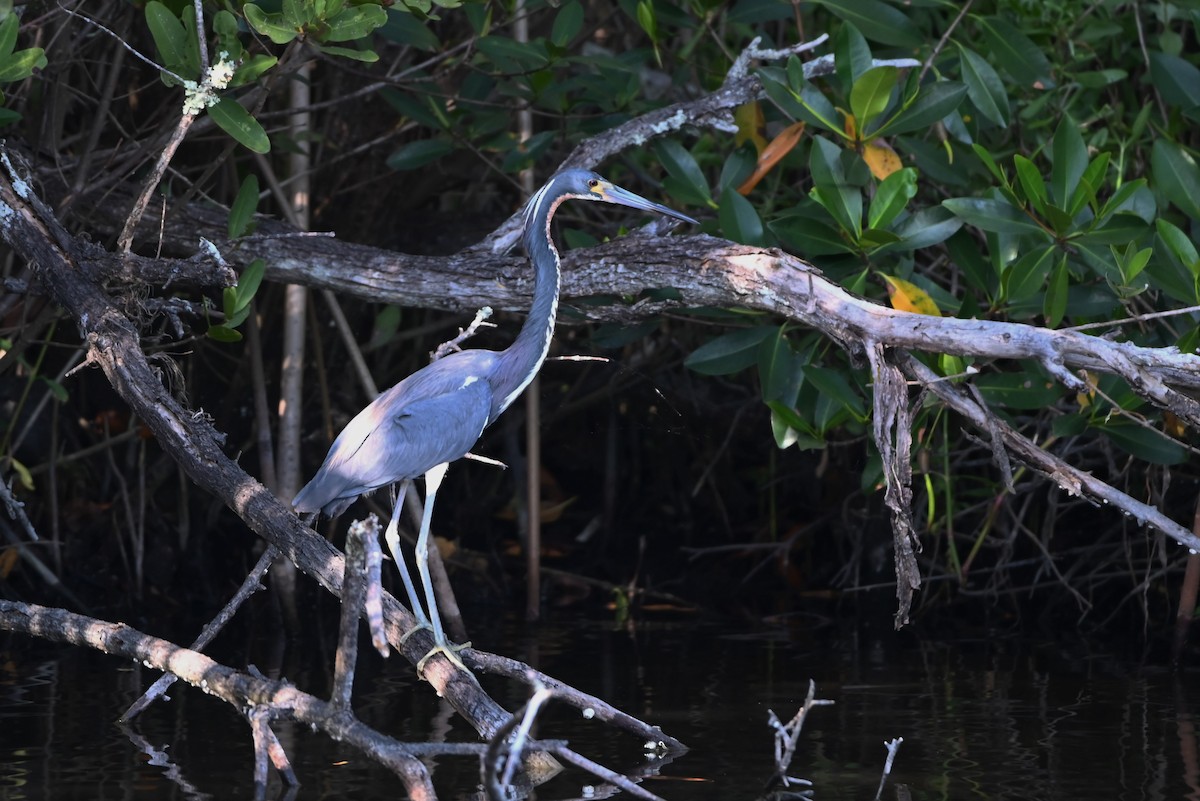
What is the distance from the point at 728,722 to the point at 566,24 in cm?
251

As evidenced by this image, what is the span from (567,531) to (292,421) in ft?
7.50

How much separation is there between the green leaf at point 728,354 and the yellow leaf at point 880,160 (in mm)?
633

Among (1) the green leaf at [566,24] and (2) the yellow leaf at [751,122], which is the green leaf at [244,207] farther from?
(2) the yellow leaf at [751,122]

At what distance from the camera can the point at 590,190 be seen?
4617mm

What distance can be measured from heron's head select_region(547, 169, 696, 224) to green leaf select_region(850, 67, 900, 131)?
619 millimetres

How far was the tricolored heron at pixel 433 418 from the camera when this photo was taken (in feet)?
14.0

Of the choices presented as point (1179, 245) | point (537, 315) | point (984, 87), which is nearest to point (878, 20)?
point (984, 87)

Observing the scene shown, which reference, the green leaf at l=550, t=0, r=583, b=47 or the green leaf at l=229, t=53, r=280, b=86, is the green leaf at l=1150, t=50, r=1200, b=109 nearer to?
the green leaf at l=550, t=0, r=583, b=47

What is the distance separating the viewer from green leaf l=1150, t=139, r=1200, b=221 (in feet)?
15.0

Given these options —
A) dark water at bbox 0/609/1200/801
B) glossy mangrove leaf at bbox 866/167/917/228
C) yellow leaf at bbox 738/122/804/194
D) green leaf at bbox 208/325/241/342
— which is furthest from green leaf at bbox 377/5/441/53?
dark water at bbox 0/609/1200/801

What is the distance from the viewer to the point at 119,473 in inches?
266

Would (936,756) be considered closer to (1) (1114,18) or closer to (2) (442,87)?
(1) (1114,18)

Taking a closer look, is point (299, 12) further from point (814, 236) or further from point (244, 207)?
point (814, 236)

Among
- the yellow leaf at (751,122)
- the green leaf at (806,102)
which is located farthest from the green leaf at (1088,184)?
the yellow leaf at (751,122)
